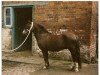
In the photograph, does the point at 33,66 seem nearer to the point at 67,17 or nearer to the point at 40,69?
the point at 40,69

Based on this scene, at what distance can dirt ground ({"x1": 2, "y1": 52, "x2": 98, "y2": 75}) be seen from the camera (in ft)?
19.6

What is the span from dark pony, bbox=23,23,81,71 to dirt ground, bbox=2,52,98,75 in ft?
0.66

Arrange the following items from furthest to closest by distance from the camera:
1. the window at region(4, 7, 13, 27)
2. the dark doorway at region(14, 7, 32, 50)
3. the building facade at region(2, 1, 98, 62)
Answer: the dark doorway at region(14, 7, 32, 50), the window at region(4, 7, 13, 27), the building facade at region(2, 1, 98, 62)

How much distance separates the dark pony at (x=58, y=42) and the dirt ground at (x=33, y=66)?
0.66ft

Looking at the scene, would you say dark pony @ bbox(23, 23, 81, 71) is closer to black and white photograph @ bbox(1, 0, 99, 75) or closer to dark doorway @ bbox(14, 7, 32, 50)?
black and white photograph @ bbox(1, 0, 99, 75)

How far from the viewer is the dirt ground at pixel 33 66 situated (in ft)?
Result: 19.6

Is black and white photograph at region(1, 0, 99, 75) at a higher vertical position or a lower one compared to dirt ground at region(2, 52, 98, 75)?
higher

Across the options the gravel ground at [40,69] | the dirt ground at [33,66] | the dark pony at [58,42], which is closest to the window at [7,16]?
the dirt ground at [33,66]

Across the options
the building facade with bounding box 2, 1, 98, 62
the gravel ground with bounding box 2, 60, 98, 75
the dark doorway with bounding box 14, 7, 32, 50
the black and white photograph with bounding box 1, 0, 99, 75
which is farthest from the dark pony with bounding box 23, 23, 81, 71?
the dark doorway with bounding box 14, 7, 32, 50

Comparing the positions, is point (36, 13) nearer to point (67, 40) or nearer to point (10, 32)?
point (10, 32)

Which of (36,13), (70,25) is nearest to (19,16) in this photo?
(36,13)

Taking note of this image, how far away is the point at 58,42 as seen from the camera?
19.9ft

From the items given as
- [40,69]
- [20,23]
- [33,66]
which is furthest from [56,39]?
[20,23]

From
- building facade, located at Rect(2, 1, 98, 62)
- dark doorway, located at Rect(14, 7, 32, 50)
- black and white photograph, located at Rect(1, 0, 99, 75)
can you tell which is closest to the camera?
black and white photograph, located at Rect(1, 0, 99, 75)
